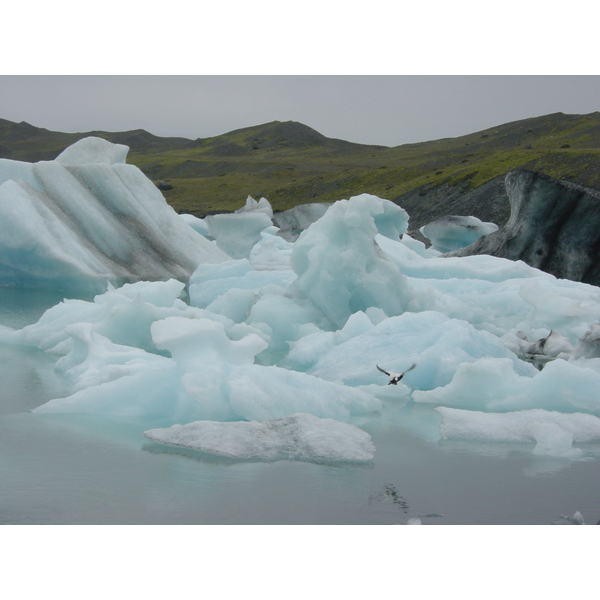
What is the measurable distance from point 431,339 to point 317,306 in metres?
2.57

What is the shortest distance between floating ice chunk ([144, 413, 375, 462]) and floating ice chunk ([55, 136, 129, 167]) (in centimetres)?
1249

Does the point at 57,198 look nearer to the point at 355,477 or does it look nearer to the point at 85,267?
the point at 85,267

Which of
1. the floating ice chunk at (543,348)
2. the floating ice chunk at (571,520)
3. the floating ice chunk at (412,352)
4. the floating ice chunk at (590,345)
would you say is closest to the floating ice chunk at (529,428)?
the floating ice chunk at (412,352)

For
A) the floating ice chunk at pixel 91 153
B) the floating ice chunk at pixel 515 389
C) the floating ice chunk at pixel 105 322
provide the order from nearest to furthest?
the floating ice chunk at pixel 515 389 → the floating ice chunk at pixel 105 322 → the floating ice chunk at pixel 91 153

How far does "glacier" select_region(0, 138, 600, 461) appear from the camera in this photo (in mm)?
5660

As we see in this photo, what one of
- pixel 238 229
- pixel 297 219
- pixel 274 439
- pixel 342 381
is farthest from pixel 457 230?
pixel 274 439

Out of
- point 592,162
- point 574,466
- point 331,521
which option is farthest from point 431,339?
point 592,162

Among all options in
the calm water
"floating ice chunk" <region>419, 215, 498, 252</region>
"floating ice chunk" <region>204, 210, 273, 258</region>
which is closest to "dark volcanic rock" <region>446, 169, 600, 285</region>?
"floating ice chunk" <region>419, 215, 498, 252</region>

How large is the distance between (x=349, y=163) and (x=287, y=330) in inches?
2008

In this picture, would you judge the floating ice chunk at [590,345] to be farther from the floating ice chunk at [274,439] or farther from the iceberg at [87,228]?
the iceberg at [87,228]

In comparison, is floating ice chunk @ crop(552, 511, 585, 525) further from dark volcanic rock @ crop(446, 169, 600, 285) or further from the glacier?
dark volcanic rock @ crop(446, 169, 600, 285)

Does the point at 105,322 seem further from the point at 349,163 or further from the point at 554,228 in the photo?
the point at 349,163

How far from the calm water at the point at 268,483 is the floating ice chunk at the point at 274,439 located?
0.33 ft

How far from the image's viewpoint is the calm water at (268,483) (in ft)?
12.8
